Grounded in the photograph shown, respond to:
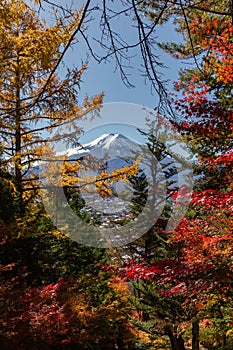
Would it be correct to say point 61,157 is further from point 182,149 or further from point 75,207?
point 182,149

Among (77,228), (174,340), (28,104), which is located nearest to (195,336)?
(174,340)

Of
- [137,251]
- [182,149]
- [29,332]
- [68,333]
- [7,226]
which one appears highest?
[182,149]

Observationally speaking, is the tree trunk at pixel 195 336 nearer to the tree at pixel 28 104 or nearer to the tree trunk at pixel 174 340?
the tree trunk at pixel 174 340

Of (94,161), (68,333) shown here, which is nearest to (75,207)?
(94,161)

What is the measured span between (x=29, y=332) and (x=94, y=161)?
12.8 feet

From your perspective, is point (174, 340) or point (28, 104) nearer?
point (28, 104)

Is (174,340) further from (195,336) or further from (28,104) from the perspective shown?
(28,104)

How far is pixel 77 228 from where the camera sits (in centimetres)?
773

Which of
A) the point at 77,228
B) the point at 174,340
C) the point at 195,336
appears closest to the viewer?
the point at 195,336

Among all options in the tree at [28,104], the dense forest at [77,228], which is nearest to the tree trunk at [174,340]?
the dense forest at [77,228]

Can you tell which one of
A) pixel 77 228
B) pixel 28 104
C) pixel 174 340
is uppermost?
pixel 28 104

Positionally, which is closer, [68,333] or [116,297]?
[68,333]

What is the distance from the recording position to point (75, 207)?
7.94 m

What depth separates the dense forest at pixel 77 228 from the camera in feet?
15.5
